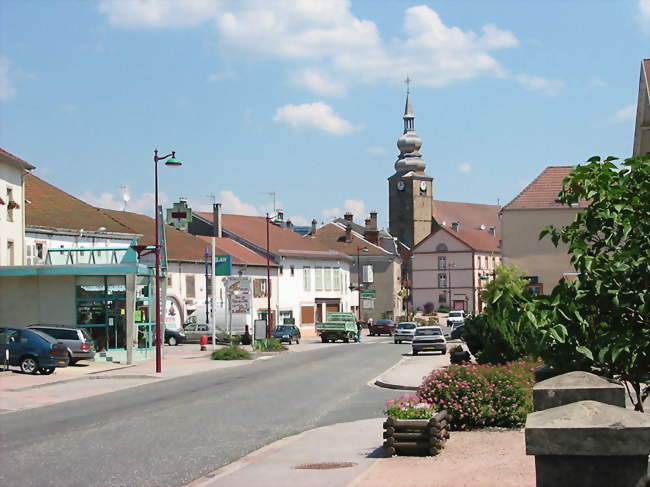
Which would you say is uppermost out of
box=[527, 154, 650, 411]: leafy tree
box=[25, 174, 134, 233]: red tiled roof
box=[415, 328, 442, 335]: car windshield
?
box=[25, 174, 134, 233]: red tiled roof

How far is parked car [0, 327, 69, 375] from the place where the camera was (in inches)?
1331

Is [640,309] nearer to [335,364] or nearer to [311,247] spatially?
[335,364]

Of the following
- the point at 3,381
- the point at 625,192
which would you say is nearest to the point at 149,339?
the point at 3,381

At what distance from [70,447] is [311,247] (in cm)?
7478

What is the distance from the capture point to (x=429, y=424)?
1395cm

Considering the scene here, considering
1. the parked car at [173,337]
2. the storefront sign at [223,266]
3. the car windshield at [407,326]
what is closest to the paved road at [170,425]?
the storefront sign at [223,266]

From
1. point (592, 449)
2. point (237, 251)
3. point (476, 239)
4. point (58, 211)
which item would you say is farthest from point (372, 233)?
point (592, 449)

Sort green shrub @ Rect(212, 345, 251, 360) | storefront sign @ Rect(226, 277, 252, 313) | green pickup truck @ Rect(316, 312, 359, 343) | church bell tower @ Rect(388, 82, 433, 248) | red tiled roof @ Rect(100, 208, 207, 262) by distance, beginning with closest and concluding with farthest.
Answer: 1. green shrub @ Rect(212, 345, 251, 360)
2. storefront sign @ Rect(226, 277, 252, 313)
3. green pickup truck @ Rect(316, 312, 359, 343)
4. red tiled roof @ Rect(100, 208, 207, 262)
5. church bell tower @ Rect(388, 82, 433, 248)

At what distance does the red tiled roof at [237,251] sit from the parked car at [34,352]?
42.7m

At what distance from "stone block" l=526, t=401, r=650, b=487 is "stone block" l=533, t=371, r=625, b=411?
2.13 m

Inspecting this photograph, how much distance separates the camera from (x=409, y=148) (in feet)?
516

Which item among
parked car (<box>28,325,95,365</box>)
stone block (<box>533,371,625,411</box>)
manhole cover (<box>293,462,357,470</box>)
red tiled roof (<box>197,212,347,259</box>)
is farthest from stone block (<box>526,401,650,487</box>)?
red tiled roof (<box>197,212,347,259</box>)

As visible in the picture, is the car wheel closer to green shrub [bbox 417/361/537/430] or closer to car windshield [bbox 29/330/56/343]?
car windshield [bbox 29/330/56/343]

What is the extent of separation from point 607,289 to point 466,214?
166 metres
